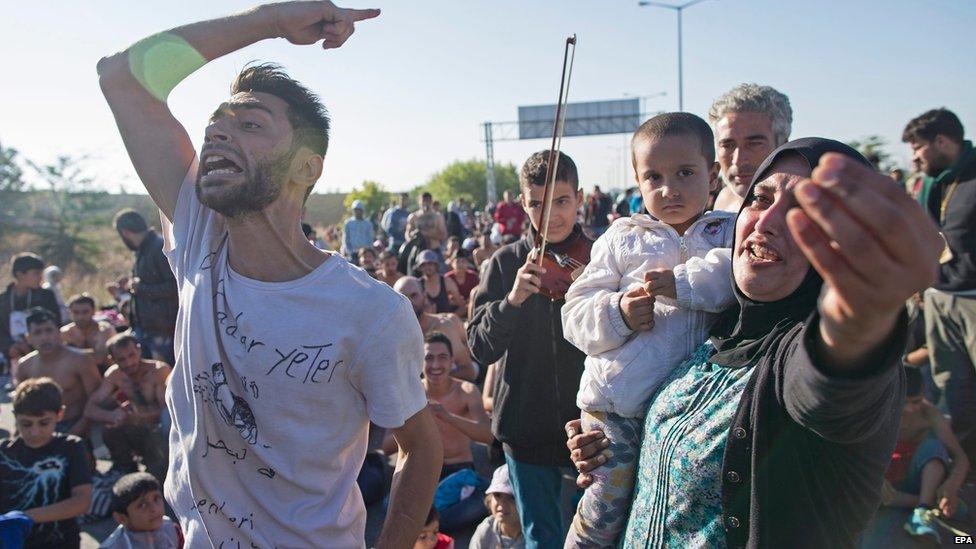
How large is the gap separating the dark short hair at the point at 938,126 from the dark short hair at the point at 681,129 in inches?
149

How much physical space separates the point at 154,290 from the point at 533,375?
5225 millimetres

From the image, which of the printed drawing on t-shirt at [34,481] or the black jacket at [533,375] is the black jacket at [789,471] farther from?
the printed drawing on t-shirt at [34,481]

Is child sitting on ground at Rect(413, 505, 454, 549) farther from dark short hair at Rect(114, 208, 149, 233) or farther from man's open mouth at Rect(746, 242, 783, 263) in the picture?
dark short hair at Rect(114, 208, 149, 233)

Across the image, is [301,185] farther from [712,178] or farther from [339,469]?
[712,178]

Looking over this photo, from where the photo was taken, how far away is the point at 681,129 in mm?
2301

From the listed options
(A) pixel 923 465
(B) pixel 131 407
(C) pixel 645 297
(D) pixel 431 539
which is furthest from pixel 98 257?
(C) pixel 645 297

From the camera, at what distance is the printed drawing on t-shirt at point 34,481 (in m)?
4.73

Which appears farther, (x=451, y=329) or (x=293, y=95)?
(x=451, y=329)

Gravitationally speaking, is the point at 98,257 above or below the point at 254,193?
below

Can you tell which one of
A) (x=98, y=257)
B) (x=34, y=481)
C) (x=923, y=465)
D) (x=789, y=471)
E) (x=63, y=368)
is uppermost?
(x=789, y=471)

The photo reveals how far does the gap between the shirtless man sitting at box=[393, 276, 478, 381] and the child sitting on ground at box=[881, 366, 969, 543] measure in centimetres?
371

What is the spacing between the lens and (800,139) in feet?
5.56

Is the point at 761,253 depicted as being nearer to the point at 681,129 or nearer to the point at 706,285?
the point at 706,285

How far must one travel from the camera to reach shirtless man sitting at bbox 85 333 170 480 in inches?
249
